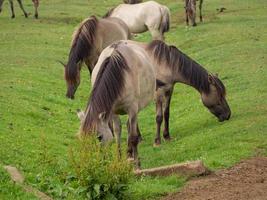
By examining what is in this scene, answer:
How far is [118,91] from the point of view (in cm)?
1145

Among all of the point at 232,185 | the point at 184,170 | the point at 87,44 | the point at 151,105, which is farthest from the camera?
the point at 151,105

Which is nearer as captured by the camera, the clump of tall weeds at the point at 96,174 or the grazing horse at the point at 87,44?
the clump of tall weeds at the point at 96,174

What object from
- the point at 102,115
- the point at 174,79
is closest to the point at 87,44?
the point at 174,79

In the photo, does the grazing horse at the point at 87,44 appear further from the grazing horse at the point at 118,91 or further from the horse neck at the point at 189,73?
the grazing horse at the point at 118,91

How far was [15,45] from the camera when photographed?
27.5m

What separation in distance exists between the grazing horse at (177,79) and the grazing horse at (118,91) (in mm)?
1799

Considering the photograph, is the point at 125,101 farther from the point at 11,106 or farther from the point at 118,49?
the point at 11,106

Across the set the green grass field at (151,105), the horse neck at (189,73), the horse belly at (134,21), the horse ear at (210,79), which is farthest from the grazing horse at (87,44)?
the horse belly at (134,21)

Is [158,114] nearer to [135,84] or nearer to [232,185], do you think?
[135,84]

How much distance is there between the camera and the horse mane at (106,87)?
10800 millimetres

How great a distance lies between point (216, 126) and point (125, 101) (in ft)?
14.4

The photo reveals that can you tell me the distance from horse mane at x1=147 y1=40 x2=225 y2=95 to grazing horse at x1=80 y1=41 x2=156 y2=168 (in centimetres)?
159

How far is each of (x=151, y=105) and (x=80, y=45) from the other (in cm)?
389

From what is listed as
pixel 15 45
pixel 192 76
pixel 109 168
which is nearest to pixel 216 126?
pixel 192 76
